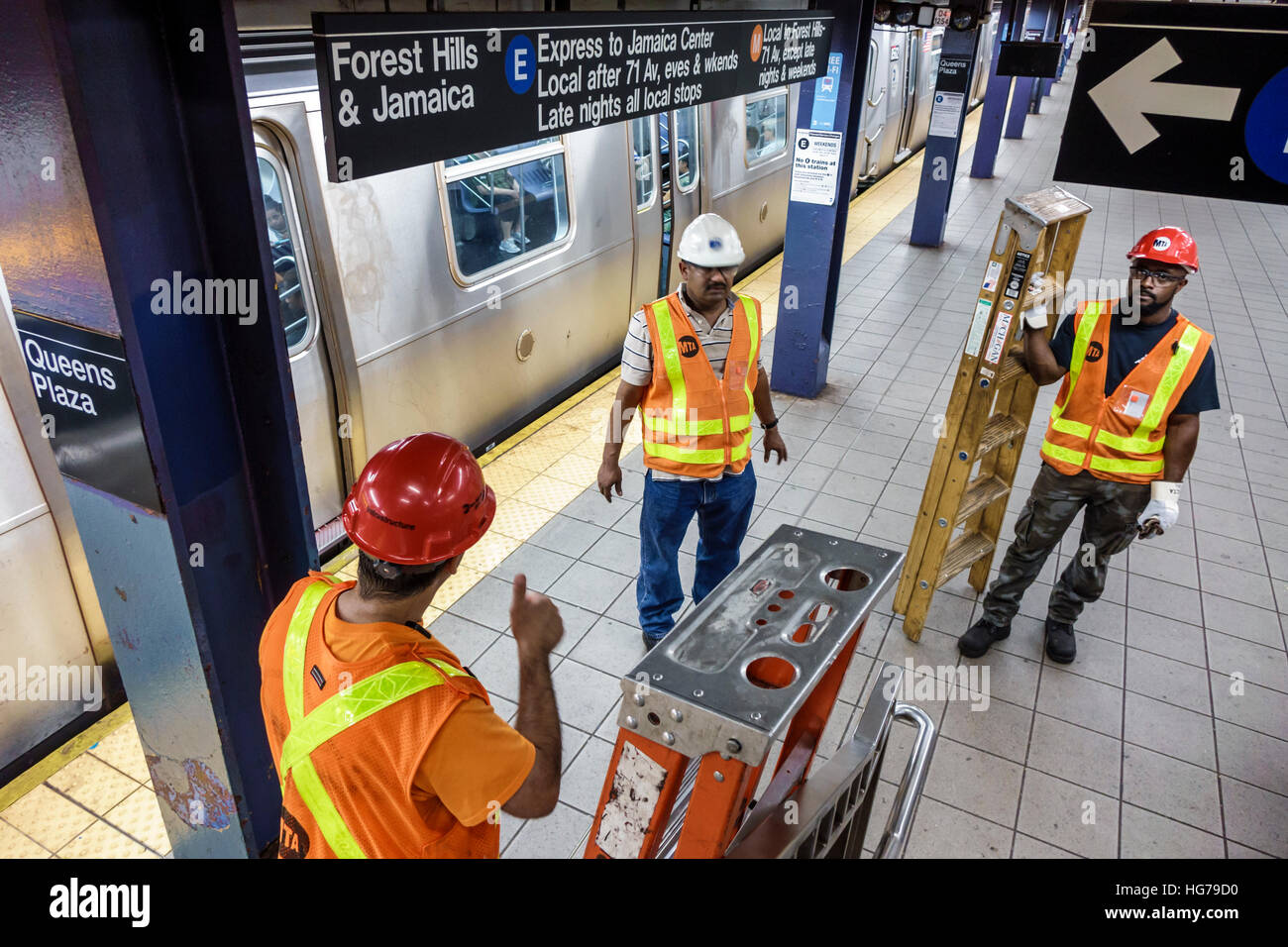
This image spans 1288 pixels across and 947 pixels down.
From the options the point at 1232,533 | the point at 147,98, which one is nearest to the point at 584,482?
the point at 147,98

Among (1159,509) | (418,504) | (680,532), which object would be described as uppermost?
(418,504)

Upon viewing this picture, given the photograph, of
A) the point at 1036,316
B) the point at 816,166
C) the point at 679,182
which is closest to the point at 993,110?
the point at 679,182

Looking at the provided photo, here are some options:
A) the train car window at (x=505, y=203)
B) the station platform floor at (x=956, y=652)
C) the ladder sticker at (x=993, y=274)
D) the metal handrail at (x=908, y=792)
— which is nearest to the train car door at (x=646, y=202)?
the train car window at (x=505, y=203)

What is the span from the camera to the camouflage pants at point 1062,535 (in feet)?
12.0

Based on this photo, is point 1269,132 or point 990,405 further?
point 990,405

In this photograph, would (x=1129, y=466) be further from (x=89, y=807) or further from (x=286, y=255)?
(x=89, y=807)

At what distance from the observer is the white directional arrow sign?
237 centimetres

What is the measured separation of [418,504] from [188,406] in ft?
2.47

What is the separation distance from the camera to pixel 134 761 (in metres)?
3.29

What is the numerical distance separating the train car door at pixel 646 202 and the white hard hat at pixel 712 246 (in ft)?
9.92

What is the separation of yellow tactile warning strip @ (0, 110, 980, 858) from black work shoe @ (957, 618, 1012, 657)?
92.4 inches

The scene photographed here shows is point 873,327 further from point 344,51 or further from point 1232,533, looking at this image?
point 344,51

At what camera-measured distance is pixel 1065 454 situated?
3.64 metres

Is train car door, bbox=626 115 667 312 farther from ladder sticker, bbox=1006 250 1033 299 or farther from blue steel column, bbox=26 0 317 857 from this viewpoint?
blue steel column, bbox=26 0 317 857
